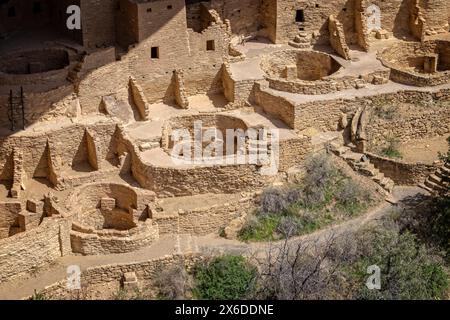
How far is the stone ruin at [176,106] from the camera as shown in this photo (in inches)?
1355

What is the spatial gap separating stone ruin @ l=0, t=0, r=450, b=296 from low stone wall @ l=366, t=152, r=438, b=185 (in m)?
0.03

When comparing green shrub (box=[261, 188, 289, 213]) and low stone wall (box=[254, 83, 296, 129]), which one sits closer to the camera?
green shrub (box=[261, 188, 289, 213])

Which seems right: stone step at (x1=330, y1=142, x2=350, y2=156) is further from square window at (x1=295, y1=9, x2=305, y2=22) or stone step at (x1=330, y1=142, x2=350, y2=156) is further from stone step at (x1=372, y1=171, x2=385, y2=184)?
square window at (x1=295, y1=9, x2=305, y2=22)

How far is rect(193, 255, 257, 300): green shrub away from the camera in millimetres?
32219

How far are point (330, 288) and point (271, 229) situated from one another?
284 cm

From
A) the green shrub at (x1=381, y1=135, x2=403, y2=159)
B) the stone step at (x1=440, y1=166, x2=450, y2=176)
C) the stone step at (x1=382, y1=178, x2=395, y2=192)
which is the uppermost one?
the green shrub at (x1=381, y1=135, x2=403, y2=159)

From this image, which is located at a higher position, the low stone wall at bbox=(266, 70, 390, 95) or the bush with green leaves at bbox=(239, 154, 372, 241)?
the low stone wall at bbox=(266, 70, 390, 95)

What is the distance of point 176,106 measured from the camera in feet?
126

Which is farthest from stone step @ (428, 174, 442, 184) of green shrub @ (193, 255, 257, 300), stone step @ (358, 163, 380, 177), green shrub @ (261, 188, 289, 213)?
green shrub @ (193, 255, 257, 300)

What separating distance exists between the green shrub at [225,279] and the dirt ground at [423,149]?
298 inches

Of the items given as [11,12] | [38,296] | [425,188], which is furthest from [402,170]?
[11,12]

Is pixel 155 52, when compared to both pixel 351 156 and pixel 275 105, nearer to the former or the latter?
pixel 275 105

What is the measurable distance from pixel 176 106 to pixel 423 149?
7562 millimetres

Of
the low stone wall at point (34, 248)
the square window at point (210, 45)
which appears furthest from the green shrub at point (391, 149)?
the low stone wall at point (34, 248)
